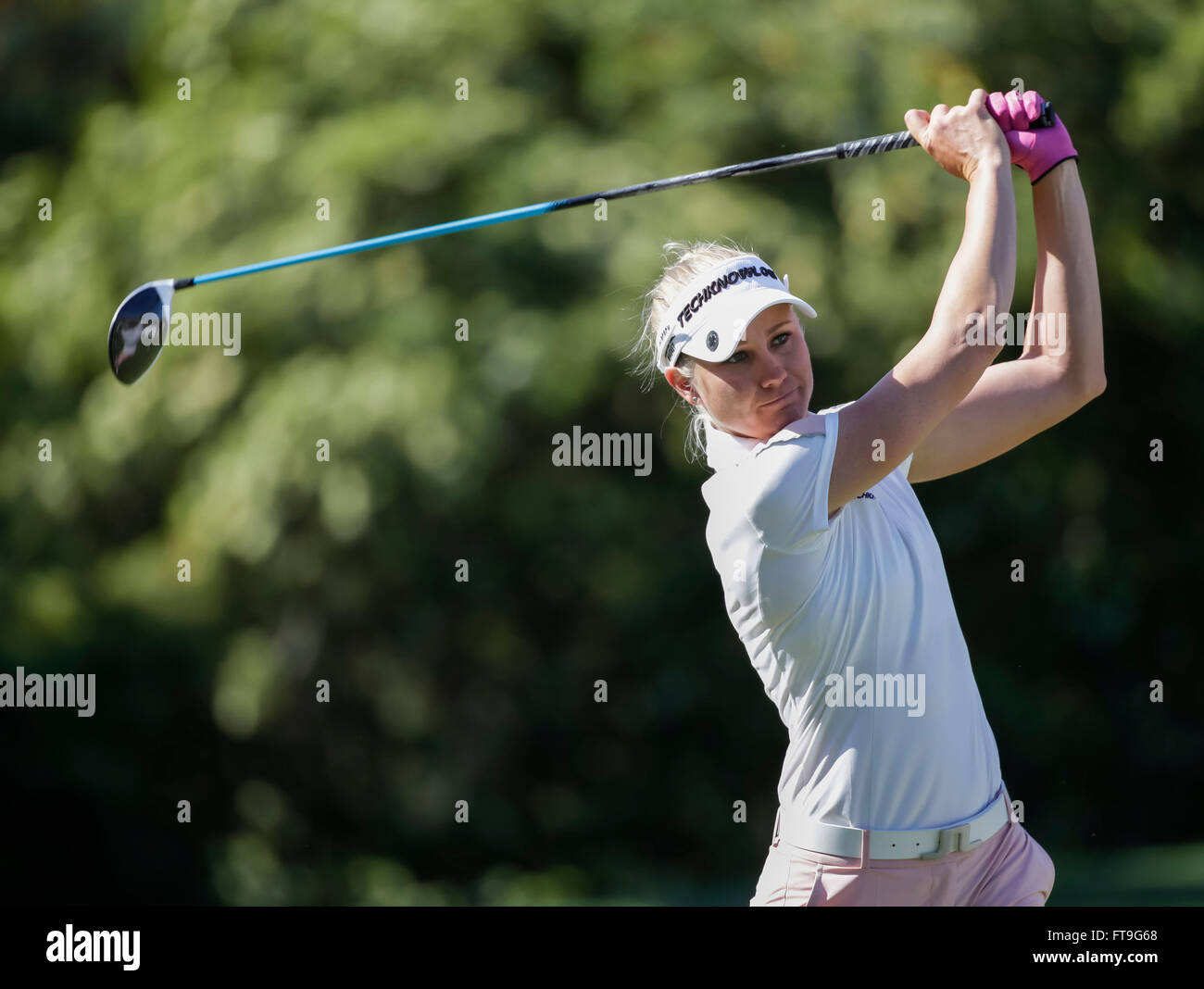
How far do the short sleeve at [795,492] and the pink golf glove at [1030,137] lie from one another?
537 millimetres

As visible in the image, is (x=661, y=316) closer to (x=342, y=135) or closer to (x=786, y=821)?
(x=786, y=821)

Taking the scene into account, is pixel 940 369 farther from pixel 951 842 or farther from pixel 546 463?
pixel 546 463

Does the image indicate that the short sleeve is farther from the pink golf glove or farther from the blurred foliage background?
the blurred foliage background

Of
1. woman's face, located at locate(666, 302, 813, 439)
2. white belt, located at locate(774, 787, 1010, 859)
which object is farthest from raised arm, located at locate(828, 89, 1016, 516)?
white belt, located at locate(774, 787, 1010, 859)

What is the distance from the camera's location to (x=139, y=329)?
293 centimetres

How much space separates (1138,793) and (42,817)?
3.34 m

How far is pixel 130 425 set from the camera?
419 centimetres

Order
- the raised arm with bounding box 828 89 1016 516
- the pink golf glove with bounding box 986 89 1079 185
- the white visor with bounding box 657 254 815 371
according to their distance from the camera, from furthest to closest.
A: the pink golf glove with bounding box 986 89 1079 185, the white visor with bounding box 657 254 815 371, the raised arm with bounding box 828 89 1016 516

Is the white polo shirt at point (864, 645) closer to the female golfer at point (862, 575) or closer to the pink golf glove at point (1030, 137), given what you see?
the female golfer at point (862, 575)

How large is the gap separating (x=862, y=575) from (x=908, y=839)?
0.33 m

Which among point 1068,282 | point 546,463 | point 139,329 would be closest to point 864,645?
point 1068,282

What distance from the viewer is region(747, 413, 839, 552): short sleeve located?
1.61m

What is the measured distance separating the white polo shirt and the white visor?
5.5 inches
